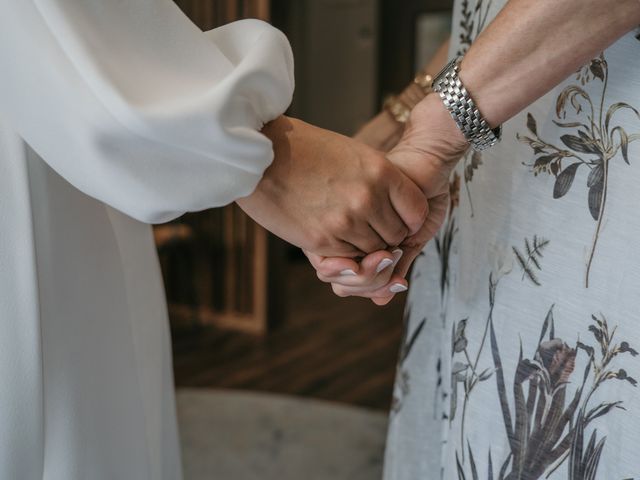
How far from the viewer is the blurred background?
2543mm

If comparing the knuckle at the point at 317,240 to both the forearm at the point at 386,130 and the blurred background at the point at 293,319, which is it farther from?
the blurred background at the point at 293,319

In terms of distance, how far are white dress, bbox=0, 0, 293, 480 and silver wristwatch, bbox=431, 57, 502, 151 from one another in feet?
0.49

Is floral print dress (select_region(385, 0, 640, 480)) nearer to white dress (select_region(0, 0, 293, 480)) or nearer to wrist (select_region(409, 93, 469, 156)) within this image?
wrist (select_region(409, 93, 469, 156))

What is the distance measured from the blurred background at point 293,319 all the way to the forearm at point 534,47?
5.88ft

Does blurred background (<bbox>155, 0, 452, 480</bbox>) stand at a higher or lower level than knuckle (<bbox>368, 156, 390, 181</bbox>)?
lower

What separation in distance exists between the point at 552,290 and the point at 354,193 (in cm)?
21

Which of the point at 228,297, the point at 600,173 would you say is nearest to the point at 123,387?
the point at 600,173

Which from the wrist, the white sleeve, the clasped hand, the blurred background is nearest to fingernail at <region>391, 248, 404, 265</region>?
the clasped hand

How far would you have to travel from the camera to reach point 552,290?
760 millimetres

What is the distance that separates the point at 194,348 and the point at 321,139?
2915 millimetres

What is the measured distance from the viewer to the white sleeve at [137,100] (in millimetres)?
630

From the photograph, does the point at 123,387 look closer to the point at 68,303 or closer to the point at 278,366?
the point at 68,303

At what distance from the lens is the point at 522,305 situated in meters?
0.79

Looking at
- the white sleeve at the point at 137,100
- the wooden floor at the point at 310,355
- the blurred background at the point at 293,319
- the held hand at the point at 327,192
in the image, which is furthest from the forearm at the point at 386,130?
the wooden floor at the point at 310,355
